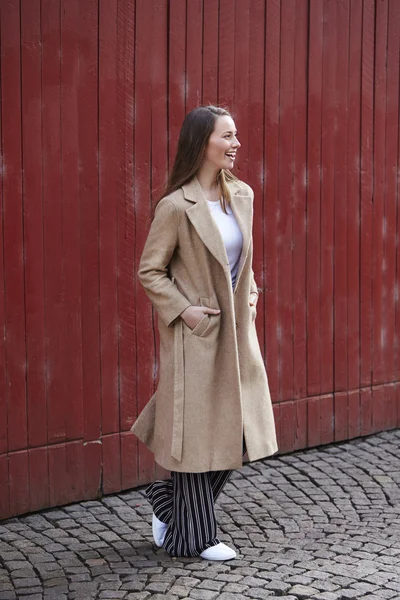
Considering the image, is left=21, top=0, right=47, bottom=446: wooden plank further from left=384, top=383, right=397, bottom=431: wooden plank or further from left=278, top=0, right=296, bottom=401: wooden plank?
left=384, top=383, right=397, bottom=431: wooden plank

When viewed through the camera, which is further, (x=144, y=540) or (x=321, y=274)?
(x=321, y=274)

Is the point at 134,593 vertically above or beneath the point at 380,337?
beneath

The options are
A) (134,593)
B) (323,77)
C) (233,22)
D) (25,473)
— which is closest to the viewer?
(134,593)

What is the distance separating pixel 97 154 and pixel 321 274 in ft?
6.66

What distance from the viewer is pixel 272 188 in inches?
280

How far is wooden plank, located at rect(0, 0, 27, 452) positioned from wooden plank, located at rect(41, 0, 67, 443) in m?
0.16

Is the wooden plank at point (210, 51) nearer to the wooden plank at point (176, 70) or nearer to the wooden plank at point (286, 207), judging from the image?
the wooden plank at point (176, 70)

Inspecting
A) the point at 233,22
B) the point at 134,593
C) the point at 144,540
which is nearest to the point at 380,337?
the point at 233,22

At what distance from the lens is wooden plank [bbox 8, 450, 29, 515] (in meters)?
5.83

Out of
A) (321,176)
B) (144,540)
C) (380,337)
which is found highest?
(321,176)

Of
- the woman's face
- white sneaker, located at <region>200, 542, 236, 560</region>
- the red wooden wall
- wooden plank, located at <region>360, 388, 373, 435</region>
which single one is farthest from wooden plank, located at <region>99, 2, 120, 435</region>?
wooden plank, located at <region>360, 388, 373, 435</region>

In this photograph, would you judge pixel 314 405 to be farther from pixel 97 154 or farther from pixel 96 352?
pixel 97 154

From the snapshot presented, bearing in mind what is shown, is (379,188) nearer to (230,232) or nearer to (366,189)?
(366,189)

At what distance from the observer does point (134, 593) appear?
4711 millimetres
